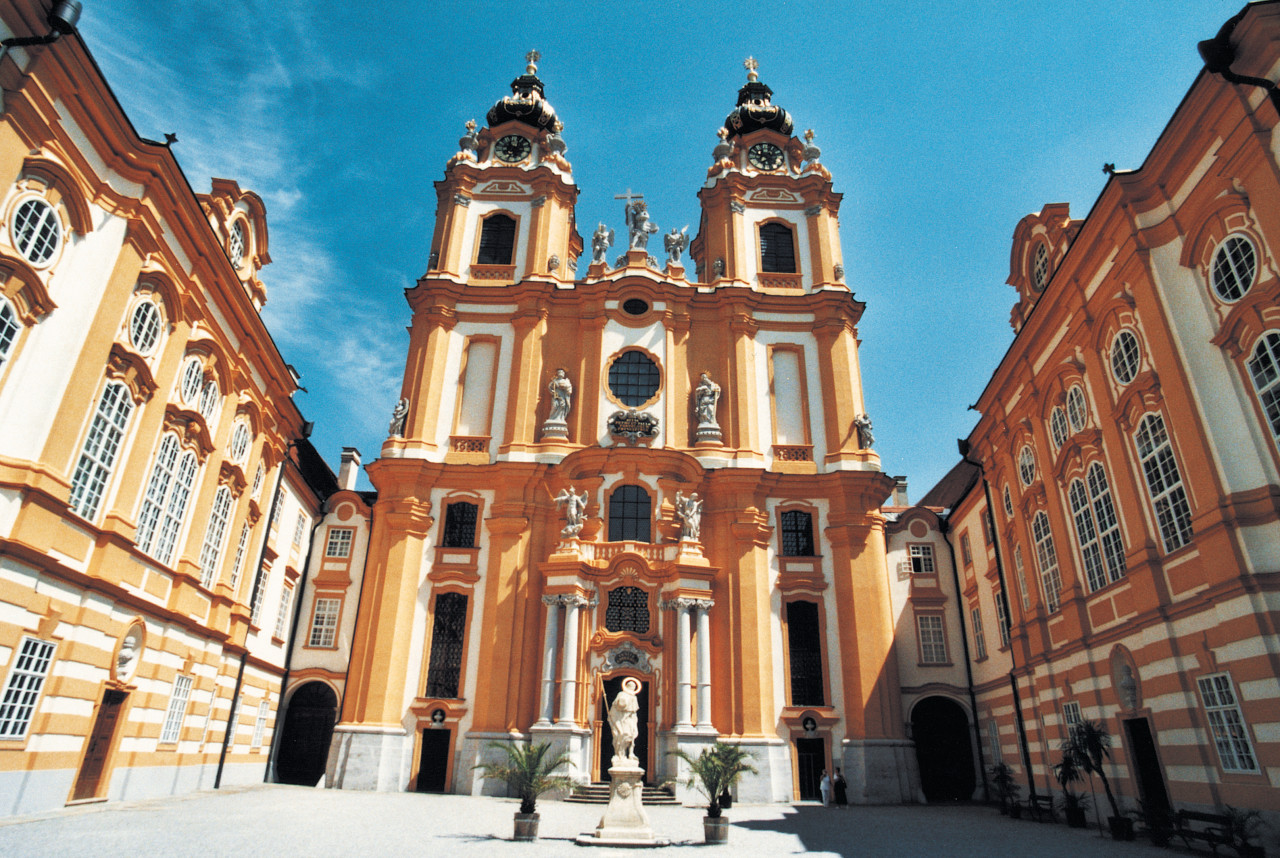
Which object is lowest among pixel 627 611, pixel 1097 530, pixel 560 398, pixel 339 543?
pixel 627 611

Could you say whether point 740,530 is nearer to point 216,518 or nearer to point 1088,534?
point 1088,534

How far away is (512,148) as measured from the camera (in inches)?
1432

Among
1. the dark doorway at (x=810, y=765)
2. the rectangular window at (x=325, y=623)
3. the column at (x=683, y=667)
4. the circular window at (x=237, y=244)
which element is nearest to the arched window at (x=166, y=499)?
the circular window at (x=237, y=244)

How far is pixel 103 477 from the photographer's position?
16.6m

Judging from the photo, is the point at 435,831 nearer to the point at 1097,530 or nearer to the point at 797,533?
the point at 1097,530

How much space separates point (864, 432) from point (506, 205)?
18.2 meters

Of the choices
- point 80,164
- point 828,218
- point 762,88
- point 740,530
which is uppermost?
point 762,88

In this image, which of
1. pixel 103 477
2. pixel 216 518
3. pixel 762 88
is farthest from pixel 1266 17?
pixel 762 88

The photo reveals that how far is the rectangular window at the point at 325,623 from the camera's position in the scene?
28.7 meters

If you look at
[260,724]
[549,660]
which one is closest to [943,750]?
[549,660]

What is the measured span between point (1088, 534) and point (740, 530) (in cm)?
1142

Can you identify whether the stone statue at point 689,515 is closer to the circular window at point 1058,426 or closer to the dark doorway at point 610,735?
the dark doorway at point 610,735

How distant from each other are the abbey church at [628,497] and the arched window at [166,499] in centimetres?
11

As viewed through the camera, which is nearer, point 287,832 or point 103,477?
point 287,832
